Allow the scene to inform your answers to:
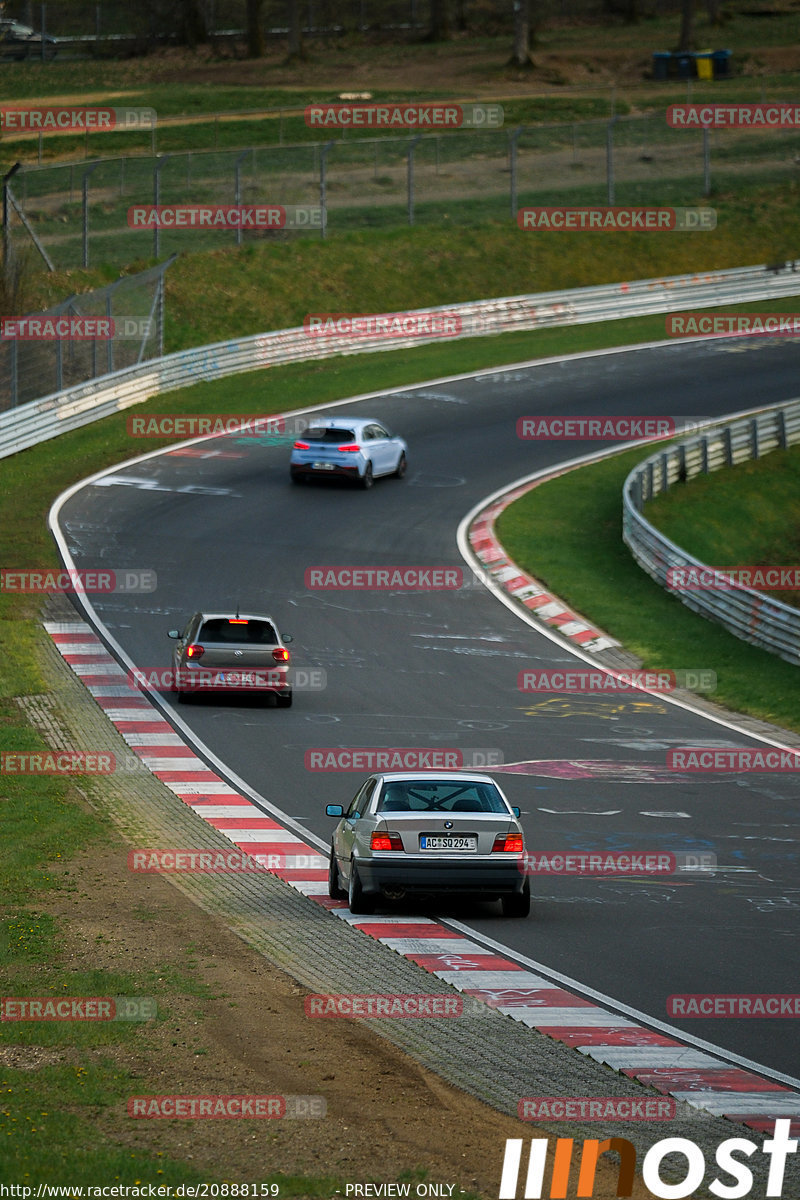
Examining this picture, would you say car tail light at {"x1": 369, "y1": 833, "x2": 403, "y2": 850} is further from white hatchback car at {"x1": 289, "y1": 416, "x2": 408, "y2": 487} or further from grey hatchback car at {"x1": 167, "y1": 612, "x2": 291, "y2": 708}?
white hatchback car at {"x1": 289, "y1": 416, "x2": 408, "y2": 487}

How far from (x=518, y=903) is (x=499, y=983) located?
2244 mm

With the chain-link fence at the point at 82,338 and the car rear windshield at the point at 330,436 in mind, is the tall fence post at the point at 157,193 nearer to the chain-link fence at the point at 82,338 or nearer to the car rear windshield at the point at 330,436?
the chain-link fence at the point at 82,338

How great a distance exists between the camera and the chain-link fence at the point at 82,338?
41.0 meters

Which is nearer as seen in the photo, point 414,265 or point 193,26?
point 414,265

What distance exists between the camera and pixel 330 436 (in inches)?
1512

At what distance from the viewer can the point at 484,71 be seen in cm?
8231

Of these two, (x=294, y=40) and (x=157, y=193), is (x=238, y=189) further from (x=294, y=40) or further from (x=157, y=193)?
(x=294, y=40)

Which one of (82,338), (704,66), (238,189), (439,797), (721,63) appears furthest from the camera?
(721,63)

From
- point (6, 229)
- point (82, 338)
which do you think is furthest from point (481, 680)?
point (6, 229)

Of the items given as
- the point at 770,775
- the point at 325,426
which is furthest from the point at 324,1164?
the point at 325,426

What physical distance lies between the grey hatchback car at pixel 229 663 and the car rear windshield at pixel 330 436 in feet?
48.1

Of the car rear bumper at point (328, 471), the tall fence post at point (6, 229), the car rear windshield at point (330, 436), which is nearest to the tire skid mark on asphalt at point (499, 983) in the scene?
the car rear bumper at point (328, 471)

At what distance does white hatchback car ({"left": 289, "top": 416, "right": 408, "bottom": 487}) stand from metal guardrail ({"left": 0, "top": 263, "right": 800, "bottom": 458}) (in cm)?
665

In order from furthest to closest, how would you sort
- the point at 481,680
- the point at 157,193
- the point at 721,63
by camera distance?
the point at 721,63 < the point at 157,193 < the point at 481,680
